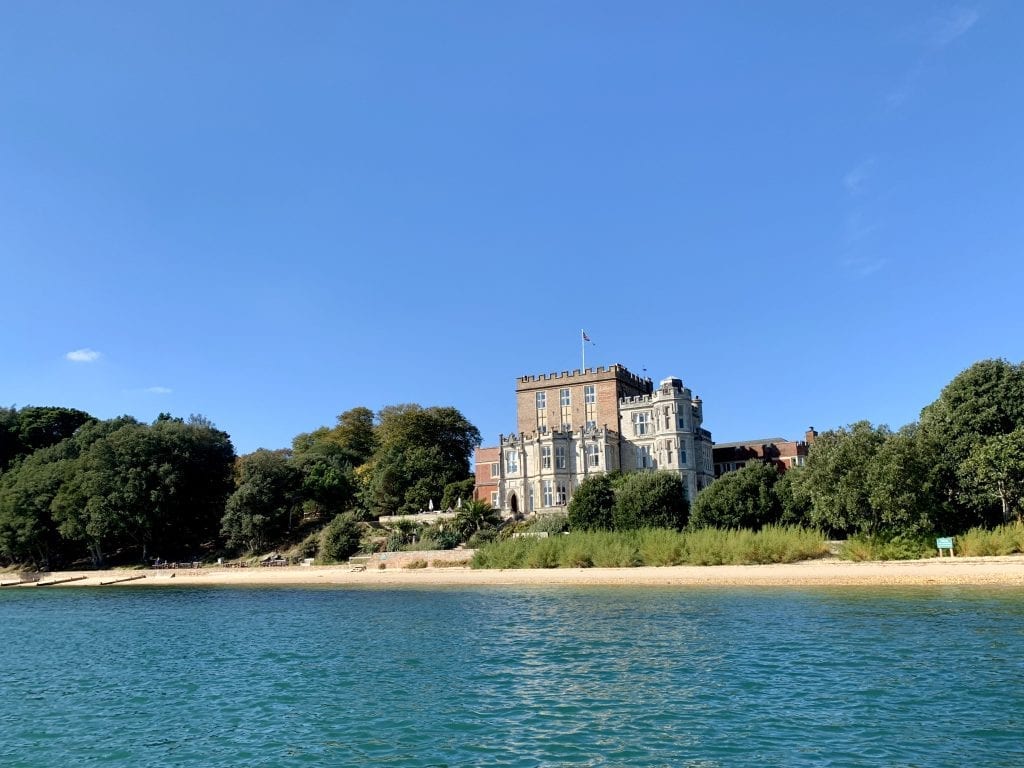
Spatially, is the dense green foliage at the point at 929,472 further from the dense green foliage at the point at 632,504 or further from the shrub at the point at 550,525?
the shrub at the point at 550,525

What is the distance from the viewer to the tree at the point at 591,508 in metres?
55.1

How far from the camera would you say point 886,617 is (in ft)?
74.9

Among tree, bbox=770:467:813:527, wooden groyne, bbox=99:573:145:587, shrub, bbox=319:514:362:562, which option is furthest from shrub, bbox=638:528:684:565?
wooden groyne, bbox=99:573:145:587

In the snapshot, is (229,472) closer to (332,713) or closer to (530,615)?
(530,615)

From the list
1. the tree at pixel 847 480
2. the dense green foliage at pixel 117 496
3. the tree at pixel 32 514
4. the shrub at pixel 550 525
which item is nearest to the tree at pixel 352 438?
the dense green foliage at pixel 117 496

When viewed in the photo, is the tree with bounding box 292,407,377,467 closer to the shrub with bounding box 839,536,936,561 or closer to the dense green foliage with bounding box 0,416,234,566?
the dense green foliage with bounding box 0,416,234,566

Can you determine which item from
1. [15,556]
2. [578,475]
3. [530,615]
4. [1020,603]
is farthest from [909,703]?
[15,556]

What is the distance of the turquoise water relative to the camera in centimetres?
1213

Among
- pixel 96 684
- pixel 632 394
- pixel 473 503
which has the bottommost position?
pixel 96 684

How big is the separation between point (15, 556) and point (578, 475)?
1966 inches

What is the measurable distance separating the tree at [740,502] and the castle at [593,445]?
55.5 ft

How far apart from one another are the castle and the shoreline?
21824 mm

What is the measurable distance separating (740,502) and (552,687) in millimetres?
36535

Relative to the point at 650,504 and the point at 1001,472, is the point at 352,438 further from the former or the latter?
the point at 1001,472
